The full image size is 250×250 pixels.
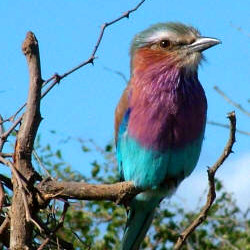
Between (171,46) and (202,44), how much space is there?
0.17m

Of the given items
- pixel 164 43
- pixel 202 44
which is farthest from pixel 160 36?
pixel 202 44

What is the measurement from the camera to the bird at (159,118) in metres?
3.51

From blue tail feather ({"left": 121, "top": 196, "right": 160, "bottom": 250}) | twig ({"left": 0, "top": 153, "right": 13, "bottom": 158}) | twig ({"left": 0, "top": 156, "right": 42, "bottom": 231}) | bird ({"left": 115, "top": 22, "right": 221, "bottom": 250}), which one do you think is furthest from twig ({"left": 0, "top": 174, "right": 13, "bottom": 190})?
blue tail feather ({"left": 121, "top": 196, "right": 160, "bottom": 250})

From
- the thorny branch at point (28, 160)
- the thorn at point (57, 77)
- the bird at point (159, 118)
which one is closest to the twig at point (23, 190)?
the thorny branch at point (28, 160)

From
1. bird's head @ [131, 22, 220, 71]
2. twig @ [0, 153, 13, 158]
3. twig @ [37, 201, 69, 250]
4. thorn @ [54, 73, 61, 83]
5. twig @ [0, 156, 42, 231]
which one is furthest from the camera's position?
bird's head @ [131, 22, 220, 71]

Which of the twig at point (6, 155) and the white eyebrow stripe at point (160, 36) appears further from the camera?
the white eyebrow stripe at point (160, 36)

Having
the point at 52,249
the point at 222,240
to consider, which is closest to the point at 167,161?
the point at 52,249

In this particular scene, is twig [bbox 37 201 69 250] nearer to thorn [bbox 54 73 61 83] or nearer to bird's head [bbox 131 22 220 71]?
thorn [bbox 54 73 61 83]

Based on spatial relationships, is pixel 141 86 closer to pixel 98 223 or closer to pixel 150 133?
pixel 150 133

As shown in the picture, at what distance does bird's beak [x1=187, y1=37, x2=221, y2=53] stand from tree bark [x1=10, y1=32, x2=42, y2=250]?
134 cm

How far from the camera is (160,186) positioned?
3.57 metres

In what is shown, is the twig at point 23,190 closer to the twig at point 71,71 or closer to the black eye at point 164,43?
the twig at point 71,71

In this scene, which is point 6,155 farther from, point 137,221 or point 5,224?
point 137,221

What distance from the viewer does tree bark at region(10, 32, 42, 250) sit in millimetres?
2428
